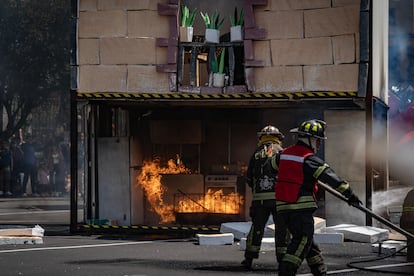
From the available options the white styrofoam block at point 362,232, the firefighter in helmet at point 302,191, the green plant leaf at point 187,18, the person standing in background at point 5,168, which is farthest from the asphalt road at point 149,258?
the person standing in background at point 5,168

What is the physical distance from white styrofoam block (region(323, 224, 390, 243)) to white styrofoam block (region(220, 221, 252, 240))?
131cm

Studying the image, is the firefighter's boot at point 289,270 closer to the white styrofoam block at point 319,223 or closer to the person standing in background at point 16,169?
the white styrofoam block at point 319,223

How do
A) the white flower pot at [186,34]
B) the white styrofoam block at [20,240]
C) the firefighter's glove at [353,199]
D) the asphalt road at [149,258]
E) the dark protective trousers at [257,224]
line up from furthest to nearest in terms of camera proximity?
the white flower pot at [186,34] < the white styrofoam block at [20,240] < the dark protective trousers at [257,224] < the asphalt road at [149,258] < the firefighter's glove at [353,199]

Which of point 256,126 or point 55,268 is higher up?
point 256,126

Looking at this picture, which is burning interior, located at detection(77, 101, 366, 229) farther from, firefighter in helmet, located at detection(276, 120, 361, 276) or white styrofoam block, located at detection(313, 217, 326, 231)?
firefighter in helmet, located at detection(276, 120, 361, 276)

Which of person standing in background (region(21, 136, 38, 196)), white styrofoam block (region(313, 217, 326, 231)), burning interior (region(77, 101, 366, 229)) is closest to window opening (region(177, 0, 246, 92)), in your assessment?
burning interior (region(77, 101, 366, 229))

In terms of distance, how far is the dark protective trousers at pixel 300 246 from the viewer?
10.9 m

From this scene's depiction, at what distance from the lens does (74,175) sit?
1769cm

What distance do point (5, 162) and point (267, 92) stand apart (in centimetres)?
1561

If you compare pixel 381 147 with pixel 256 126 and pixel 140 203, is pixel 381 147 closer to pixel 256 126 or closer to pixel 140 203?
pixel 256 126

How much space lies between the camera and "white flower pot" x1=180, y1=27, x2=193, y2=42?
17.3 meters

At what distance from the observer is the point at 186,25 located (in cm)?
1736

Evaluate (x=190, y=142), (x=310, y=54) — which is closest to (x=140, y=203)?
(x=190, y=142)

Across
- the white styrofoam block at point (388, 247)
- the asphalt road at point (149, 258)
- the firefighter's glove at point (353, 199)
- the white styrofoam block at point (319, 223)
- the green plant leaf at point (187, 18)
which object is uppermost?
the green plant leaf at point (187, 18)
